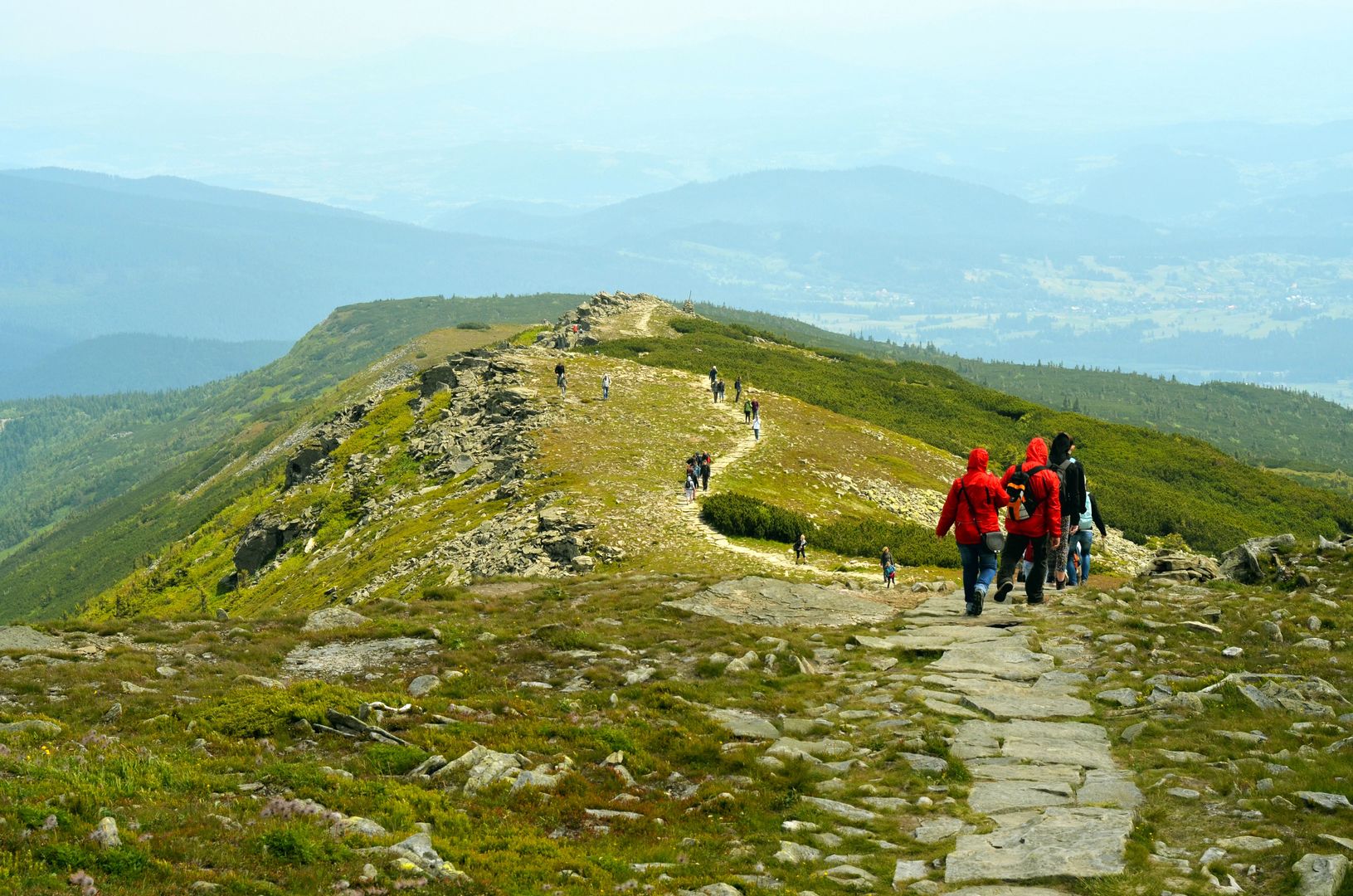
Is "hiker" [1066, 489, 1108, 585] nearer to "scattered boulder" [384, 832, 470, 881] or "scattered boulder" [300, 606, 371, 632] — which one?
"scattered boulder" [300, 606, 371, 632]

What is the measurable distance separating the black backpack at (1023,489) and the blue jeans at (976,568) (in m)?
1.41

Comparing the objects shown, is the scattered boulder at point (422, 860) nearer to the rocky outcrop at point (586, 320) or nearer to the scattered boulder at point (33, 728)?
the scattered boulder at point (33, 728)

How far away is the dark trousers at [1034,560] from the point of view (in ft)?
86.6

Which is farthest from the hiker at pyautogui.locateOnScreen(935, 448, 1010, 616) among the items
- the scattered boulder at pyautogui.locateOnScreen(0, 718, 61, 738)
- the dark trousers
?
the scattered boulder at pyautogui.locateOnScreen(0, 718, 61, 738)

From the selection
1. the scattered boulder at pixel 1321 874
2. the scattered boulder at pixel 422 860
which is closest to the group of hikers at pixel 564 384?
the scattered boulder at pixel 422 860

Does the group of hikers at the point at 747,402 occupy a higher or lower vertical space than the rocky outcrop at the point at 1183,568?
higher

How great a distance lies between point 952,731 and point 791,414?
2206 inches

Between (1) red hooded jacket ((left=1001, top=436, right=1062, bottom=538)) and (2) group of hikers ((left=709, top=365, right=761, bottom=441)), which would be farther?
(2) group of hikers ((left=709, top=365, right=761, bottom=441))

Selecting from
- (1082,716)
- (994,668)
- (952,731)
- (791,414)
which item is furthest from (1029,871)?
(791,414)

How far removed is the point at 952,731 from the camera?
1764 cm

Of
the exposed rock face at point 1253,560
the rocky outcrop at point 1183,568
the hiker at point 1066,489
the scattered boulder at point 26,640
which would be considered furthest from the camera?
the rocky outcrop at point 1183,568

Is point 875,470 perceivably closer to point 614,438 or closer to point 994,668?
point 614,438

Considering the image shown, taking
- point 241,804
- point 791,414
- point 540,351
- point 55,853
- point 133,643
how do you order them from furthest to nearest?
point 540,351
point 791,414
point 133,643
point 241,804
point 55,853

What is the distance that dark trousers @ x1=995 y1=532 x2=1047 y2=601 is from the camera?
26406 millimetres
